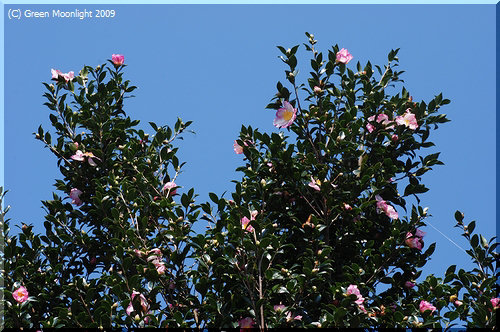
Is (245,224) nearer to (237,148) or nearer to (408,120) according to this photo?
(237,148)

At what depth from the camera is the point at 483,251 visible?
3.64 meters

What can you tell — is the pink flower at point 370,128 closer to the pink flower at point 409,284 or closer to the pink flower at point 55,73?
the pink flower at point 409,284

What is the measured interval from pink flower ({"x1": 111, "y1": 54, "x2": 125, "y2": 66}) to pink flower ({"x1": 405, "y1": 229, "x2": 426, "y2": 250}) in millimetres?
2295

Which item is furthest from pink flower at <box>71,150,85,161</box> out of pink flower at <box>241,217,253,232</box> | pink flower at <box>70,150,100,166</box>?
pink flower at <box>241,217,253,232</box>

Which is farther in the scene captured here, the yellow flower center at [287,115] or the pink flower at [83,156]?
the pink flower at [83,156]

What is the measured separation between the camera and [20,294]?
359 centimetres

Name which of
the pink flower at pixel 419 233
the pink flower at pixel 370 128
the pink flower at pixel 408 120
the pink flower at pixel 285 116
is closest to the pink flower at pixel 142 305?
the pink flower at pixel 285 116

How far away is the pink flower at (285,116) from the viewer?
3.77 metres

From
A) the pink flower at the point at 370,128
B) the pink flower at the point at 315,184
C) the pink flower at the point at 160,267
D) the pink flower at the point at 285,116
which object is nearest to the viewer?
the pink flower at the point at 160,267

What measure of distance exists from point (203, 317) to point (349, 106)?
1560mm

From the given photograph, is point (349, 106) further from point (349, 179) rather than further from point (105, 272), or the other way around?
point (105, 272)

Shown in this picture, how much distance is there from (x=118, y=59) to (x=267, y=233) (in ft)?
6.08

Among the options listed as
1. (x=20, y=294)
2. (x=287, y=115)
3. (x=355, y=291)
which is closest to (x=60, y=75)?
(x=20, y=294)

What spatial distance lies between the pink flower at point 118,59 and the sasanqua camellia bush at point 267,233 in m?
0.30
